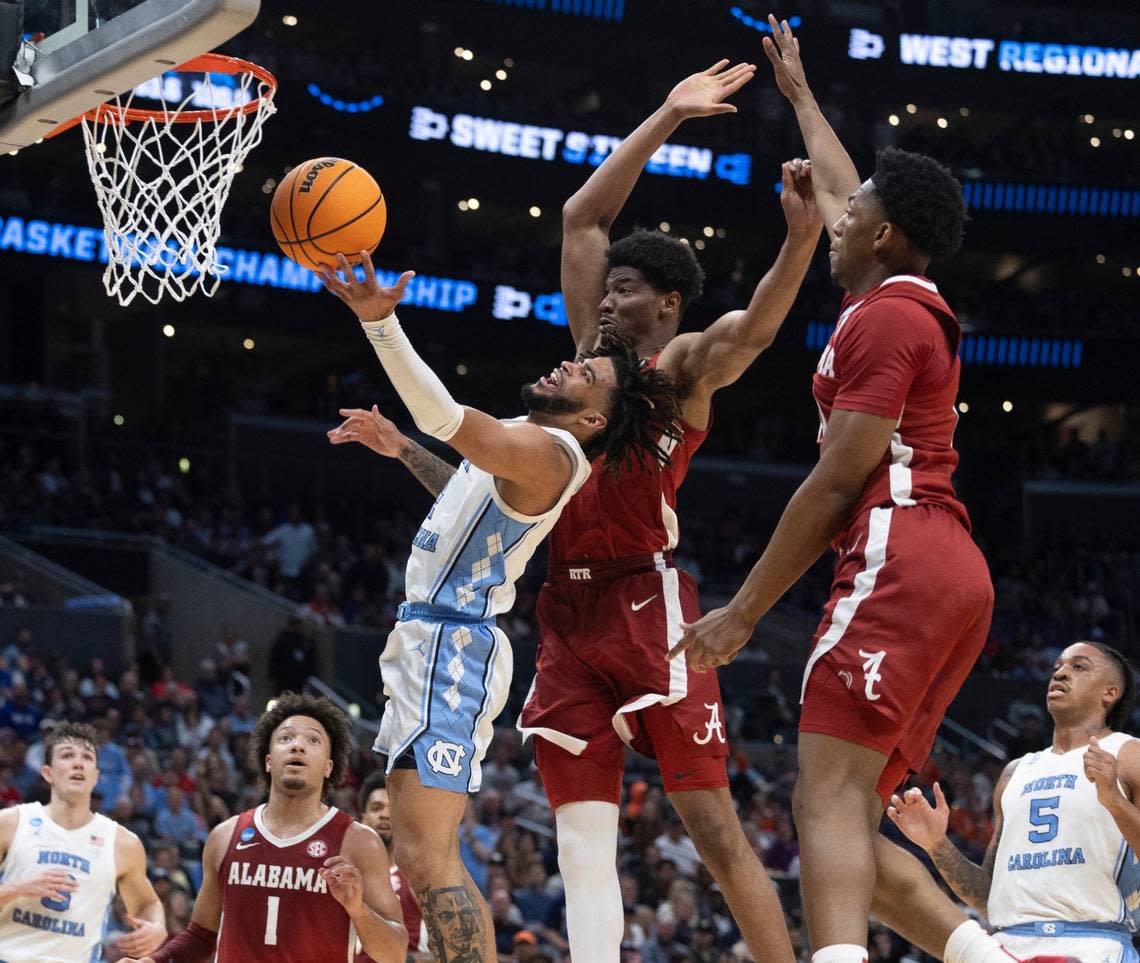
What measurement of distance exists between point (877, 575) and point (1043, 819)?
2.21 metres

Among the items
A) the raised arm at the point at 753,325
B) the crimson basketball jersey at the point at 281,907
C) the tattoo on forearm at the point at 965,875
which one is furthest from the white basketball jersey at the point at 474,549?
the tattoo on forearm at the point at 965,875

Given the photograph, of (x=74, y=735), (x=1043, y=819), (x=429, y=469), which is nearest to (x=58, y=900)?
(x=74, y=735)

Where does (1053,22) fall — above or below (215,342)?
above

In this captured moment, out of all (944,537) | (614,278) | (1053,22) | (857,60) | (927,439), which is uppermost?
(1053,22)

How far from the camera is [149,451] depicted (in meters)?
→ 23.8

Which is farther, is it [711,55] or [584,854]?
[711,55]

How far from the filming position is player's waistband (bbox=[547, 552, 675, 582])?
5.50 m

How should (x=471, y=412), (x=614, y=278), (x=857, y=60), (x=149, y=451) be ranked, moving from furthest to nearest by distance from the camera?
(x=857, y=60) → (x=149, y=451) → (x=614, y=278) → (x=471, y=412)

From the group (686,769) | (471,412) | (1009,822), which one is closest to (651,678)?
(686,769)

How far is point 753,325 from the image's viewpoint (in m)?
5.37

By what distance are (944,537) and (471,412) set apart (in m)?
1.35

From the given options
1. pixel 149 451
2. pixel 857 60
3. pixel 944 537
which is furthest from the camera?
pixel 857 60

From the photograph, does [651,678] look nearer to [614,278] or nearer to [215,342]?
[614,278]

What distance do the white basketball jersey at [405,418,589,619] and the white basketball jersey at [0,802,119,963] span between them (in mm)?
Result: 3636
